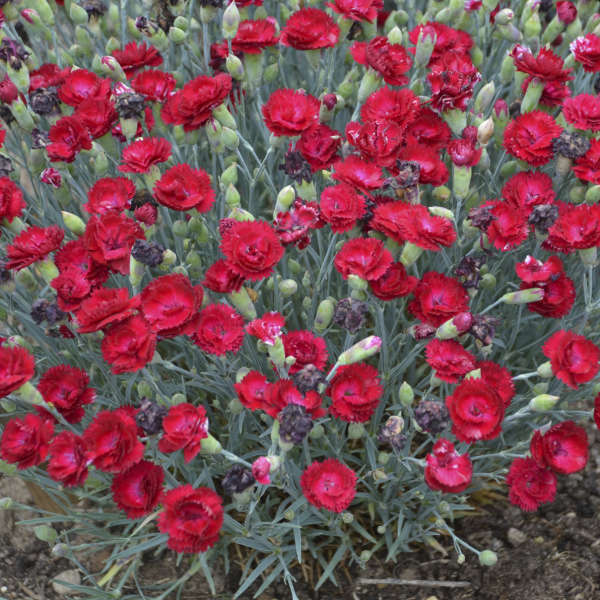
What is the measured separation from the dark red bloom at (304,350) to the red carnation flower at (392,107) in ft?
1.87

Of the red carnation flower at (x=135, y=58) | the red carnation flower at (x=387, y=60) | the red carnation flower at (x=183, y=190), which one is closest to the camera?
the red carnation flower at (x=183, y=190)

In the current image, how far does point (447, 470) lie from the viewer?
1298mm

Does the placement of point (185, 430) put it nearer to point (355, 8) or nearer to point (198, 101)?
point (198, 101)

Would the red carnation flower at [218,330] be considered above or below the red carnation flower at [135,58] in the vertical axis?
below

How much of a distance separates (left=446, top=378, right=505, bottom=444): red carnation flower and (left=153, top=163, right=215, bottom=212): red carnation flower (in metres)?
0.68

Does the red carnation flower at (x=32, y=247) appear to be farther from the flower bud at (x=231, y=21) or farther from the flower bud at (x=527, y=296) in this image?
the flower bud at (x=527, y=296)

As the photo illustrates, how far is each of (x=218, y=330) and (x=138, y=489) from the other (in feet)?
1.14

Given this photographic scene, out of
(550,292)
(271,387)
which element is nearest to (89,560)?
(271,387)

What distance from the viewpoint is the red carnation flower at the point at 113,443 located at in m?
1.25

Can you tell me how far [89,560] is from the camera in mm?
1928

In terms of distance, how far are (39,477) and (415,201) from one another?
43.8 inches

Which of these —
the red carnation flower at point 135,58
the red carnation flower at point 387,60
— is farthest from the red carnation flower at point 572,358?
the red carnation flower at point 135,58

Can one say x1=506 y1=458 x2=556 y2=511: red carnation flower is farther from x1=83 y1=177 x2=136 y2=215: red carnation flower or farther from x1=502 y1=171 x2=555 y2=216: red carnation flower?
x1=83 y1=177 x2=136 y2=215: red carnation flower

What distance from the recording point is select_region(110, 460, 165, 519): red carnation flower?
1.32 metres
